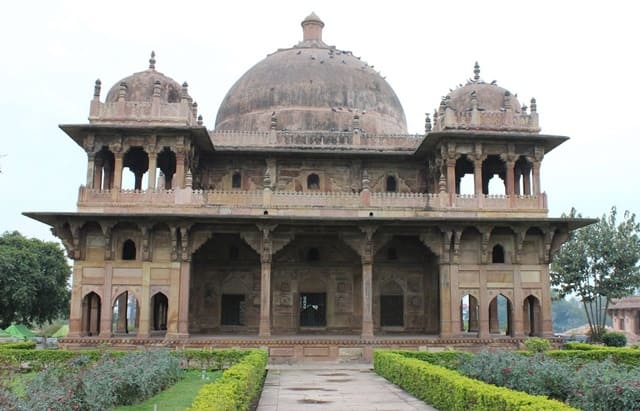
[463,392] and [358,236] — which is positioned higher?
[358,236]

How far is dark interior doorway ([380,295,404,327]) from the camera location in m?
28.3

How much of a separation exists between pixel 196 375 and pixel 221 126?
16116 mm

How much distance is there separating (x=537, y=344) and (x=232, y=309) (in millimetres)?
12571

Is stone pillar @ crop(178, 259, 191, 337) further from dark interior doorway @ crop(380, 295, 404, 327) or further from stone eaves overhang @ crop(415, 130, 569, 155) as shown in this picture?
stone eaves overhang @ crop(415, 130, 569, 155)

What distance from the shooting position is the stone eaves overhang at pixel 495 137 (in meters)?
26.0

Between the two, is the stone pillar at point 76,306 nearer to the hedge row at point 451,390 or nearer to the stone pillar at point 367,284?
the stone pillar at point 367,284

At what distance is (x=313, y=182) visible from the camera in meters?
29.3

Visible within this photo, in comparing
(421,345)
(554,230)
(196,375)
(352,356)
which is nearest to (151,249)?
(196,375)

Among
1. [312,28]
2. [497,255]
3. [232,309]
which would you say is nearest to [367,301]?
[497,255]

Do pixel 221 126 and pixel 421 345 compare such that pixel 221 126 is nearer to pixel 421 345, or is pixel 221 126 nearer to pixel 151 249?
pixel 151 249

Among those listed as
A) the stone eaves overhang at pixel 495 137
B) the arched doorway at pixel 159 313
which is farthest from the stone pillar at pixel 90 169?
the stone eaves overhang at pixel 495 137

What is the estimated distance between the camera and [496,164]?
29734 mm

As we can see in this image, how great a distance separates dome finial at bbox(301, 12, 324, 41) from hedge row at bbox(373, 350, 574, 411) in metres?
22.1

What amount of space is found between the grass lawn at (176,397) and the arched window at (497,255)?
12.8 meters
